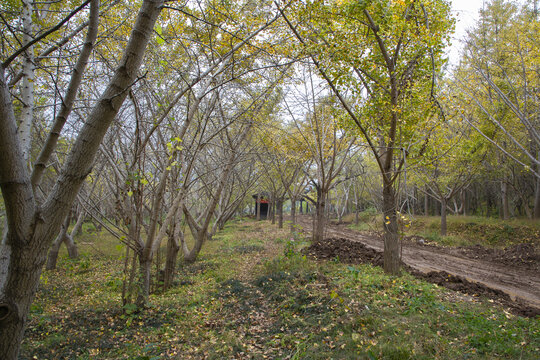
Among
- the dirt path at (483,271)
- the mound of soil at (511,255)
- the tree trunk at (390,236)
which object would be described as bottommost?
the dirt path at (483,271)

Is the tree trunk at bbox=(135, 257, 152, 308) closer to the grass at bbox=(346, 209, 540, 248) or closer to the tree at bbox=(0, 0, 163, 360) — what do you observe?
the tree at bbox=(0, 0, 163, 360)

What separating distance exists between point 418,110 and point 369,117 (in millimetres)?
1036

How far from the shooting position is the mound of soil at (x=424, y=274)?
5.78 metres

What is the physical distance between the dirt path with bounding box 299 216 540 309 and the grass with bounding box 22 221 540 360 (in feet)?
9.75

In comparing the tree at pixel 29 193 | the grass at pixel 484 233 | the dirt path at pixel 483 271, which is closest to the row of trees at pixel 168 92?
the tree at pixel 29 193

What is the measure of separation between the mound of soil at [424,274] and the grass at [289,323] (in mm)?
499

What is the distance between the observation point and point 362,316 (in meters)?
4.57

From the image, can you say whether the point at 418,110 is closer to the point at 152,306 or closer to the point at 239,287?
the point at 239,287

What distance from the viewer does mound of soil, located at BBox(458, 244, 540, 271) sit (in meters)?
11.0

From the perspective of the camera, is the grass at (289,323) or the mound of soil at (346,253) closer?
the grass at (289,323)

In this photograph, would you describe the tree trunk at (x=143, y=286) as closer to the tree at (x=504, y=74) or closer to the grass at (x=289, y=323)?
the grass at (x=289, y=323)

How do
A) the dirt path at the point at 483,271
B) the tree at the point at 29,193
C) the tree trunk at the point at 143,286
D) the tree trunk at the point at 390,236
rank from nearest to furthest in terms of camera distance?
the tree at the point at 29,193
the tree trunk at the point at 143,286
the tree trunk at the point at 390,236
the dirt path at the point at 483,271

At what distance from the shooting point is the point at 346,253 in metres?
9.53

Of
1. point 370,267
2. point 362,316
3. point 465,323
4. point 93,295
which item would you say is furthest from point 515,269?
point 93,295
